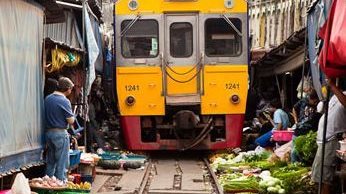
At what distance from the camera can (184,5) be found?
541 inches

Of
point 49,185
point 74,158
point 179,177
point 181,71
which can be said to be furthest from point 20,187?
point 181,71

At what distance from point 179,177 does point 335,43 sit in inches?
251

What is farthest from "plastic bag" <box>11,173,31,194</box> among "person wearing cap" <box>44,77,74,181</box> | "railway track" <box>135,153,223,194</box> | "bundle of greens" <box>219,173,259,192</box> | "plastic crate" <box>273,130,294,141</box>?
"plastic crate" <box>273,130,294,141</box>

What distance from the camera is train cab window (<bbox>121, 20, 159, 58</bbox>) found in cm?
1374

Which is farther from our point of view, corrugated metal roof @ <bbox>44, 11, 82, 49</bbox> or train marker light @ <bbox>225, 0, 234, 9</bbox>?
train marker light @ <bbox>225, 0, 234, 9</bbox>

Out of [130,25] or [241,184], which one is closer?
[241,184]

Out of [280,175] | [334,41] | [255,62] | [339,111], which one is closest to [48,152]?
[280,175]

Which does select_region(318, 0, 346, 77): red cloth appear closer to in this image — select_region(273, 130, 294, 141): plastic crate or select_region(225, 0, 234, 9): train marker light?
select_region(273, 130, 294, 141): plastic crate

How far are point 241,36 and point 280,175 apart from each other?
5161 mm

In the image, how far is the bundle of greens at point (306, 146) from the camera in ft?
29.8

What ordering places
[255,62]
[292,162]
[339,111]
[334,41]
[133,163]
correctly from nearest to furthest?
[334,41], [339,111], [292,162], [133,163], [255,62]

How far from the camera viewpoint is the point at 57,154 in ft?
28.2

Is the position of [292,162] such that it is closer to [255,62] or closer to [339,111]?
[339,111]

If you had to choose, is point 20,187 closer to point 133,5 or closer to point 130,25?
point 130,25
